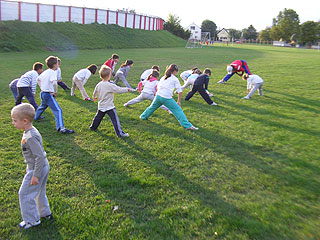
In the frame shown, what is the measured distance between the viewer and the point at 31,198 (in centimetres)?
287

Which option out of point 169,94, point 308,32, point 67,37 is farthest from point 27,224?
point 308,32

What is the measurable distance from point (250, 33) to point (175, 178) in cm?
12921

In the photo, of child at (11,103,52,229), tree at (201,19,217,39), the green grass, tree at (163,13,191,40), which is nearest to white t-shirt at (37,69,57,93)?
child at (11,103,52,229)

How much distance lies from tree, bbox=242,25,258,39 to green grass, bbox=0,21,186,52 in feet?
280

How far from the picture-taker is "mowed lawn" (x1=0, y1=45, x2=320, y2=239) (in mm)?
2996

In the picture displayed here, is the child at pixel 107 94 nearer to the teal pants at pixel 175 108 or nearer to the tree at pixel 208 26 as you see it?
the teal pants at pixel 175 108

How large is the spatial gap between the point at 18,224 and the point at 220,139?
415cm

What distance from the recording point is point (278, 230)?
9.71 feet

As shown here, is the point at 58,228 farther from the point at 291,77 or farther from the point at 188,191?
the point at 291,77

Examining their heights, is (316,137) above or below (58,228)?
above

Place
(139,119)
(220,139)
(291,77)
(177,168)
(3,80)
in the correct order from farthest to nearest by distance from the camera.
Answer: (291,77)
(3,80)
(139,119)
(220,139)
(177,168)

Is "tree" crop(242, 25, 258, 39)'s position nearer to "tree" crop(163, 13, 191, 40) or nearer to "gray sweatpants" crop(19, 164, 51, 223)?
"tree" crop(163, 13, 191, 40)

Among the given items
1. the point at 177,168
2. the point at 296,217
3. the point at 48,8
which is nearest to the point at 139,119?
the point at 177,168

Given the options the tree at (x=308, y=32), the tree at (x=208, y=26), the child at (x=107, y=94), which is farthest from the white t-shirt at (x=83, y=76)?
the tree at (x=208, y=26)
